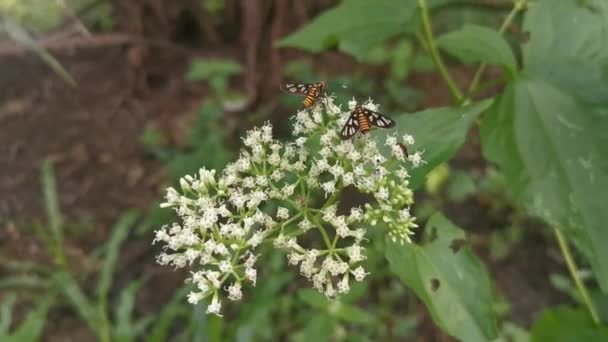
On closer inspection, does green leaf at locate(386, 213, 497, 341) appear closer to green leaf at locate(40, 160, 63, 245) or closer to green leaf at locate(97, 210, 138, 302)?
green leaf at locate(97, 210, 138, 302)

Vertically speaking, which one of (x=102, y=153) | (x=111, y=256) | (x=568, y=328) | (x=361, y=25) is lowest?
(x=568, y=328)

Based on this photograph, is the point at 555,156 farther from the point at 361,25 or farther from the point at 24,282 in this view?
the point at 24,282

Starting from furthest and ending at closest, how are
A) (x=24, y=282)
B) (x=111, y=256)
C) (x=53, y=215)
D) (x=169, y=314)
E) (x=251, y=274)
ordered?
(x=53, y=215) < (x=24, y=282) < (x=111, y=256) < (x=169, y=314) < (x=251, y=274)

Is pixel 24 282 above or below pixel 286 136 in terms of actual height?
below

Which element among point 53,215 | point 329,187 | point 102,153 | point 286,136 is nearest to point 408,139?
point 329,187

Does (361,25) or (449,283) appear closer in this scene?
(449,283)

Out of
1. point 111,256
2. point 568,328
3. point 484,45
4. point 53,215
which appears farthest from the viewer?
point 53,215

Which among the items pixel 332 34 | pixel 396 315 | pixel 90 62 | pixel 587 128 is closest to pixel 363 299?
pixel 396 315
